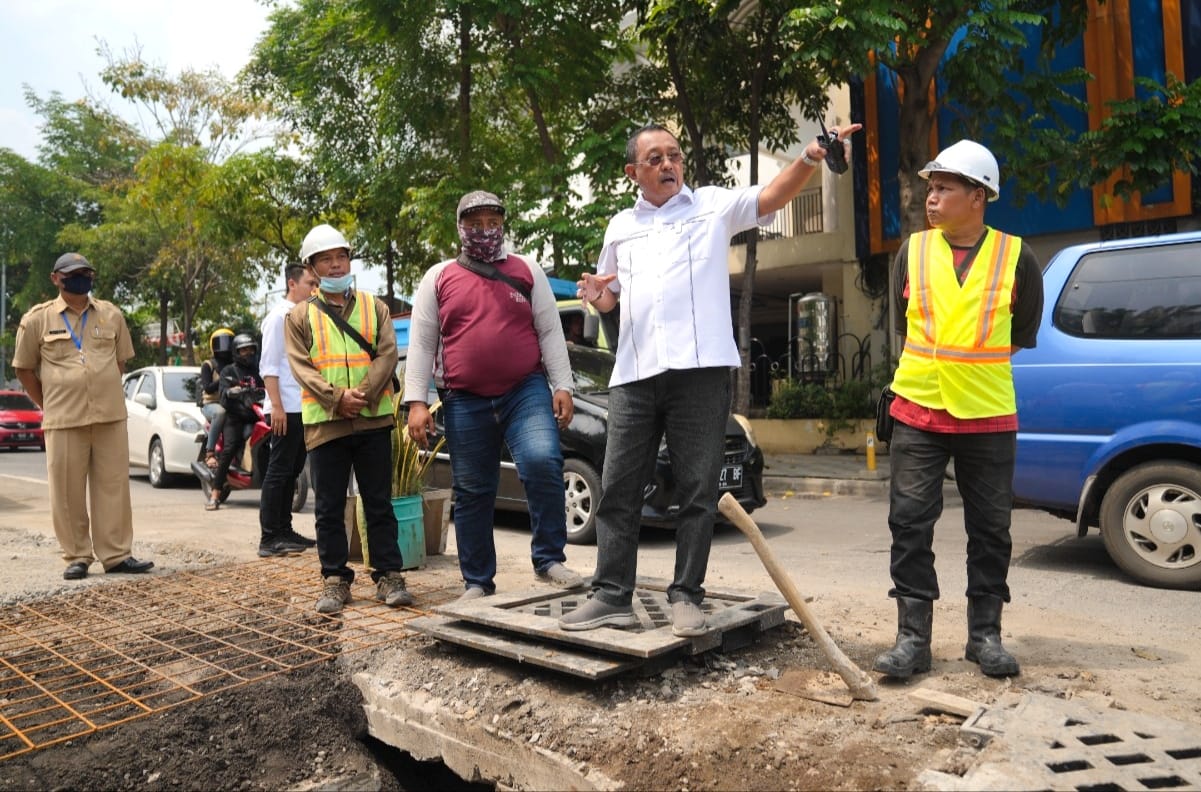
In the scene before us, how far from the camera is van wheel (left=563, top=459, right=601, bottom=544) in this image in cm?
730

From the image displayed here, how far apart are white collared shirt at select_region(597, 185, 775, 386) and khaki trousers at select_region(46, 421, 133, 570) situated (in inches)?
155

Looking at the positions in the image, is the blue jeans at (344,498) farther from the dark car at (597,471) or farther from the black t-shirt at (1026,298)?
the black t-shirt at (1026,298)

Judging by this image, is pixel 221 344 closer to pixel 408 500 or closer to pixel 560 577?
pixel 408 500

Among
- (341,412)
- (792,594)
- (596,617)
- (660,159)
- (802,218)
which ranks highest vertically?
(802,218)

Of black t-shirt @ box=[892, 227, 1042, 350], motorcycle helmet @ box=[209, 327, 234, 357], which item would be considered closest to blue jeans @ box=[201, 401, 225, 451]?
motorcycle helmet @ box=[209, 327, 234, 357]

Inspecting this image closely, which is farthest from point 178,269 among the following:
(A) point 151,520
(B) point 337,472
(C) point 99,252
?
(B) point 337,472

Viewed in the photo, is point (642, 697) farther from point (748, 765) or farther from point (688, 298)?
point (688, 298)

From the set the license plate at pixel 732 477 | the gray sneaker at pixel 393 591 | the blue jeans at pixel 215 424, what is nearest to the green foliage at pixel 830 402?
the license plate at pixel 732 477

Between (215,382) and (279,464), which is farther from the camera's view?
(215,382)

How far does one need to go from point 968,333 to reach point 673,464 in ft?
3.82

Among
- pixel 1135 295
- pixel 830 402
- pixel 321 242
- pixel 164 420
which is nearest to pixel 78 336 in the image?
pixel 321 242

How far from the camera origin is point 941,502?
354cm

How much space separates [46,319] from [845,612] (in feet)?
16.2

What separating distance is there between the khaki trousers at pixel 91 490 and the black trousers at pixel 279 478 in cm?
87
